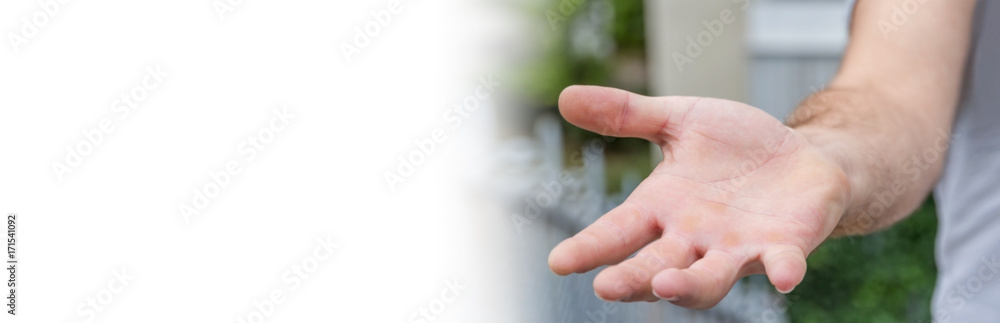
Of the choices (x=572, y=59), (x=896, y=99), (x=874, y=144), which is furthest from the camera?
(x=572, y=59)

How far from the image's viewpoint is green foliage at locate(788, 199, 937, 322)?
4.30 m

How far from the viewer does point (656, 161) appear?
3.80 metres

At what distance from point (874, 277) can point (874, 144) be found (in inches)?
120

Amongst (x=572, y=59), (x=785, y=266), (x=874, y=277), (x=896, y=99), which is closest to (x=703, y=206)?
(x=785, y=266)

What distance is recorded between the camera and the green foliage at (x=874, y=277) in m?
4.30

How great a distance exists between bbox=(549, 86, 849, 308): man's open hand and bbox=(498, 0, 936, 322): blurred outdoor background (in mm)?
822

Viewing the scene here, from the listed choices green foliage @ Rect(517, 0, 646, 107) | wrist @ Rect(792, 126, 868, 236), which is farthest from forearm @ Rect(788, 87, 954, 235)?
green foliage @ Rect(517, 0, 646, 107)

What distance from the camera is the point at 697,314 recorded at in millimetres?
3281

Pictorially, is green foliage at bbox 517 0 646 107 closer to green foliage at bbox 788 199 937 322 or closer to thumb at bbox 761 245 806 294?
green foliage at bbox 788 199 937 322

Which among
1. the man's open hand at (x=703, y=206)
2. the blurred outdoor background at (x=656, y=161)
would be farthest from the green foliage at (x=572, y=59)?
the man's open hand at (x=703, y=206)

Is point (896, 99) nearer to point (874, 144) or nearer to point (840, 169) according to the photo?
point (874, 144)

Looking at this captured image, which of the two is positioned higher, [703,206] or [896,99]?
[703,206]

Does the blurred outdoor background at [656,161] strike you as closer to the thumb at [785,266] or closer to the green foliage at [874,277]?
the green foliage at [874,277]

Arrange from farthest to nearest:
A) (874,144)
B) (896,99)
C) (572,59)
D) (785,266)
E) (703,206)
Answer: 1. (572,59)
2. (896,99)
3. (874,144)
4. (703,206)
5. (785,266)
